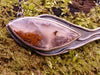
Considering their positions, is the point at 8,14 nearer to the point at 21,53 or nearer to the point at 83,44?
the point at 21,53

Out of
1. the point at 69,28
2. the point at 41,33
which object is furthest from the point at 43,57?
the point at 69,28

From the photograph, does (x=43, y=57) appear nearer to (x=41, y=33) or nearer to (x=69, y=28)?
(x=41, y=33)

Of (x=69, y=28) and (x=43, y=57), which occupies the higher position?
(x=69, y=28)

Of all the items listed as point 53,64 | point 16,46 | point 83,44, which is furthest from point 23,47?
point 83,44
